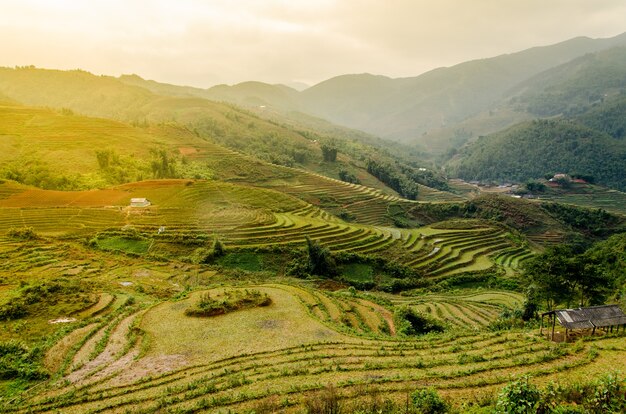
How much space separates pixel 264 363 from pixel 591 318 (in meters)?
12.2

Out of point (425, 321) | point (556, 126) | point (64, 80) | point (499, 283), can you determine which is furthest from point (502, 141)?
point (64, 80)

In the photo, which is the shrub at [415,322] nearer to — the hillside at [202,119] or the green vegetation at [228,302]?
the green vegetation at [228,302]

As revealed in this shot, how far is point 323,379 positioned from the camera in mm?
11164

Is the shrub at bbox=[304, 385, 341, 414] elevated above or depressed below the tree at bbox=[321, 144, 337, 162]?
below

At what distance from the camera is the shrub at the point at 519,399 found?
702cm

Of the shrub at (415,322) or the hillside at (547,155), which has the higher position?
the hillside at (547,155)

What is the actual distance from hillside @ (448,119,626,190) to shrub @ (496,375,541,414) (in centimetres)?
12162

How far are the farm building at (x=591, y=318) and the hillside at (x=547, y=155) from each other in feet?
371

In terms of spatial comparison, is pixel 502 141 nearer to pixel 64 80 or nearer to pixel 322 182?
pixel 322 182

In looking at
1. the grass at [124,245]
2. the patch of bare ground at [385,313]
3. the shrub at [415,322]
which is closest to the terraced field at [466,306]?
the shrub at [415,322]

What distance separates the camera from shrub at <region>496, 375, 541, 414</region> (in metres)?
7.02

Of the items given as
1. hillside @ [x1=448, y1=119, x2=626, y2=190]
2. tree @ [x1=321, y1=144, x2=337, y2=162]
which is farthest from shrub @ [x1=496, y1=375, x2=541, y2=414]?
hillside @ [x1=448, y1=119, x2=626, y2=190]

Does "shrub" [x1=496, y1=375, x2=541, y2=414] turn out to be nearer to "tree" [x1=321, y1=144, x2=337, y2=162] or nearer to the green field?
the green field

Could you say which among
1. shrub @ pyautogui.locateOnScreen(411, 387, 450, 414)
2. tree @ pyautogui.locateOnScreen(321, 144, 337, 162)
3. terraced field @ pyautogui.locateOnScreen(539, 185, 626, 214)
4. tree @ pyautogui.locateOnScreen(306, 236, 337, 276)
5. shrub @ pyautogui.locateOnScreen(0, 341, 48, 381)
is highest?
tree @ pyautogui.locateOnScreen(321, 144, 337, 162)
